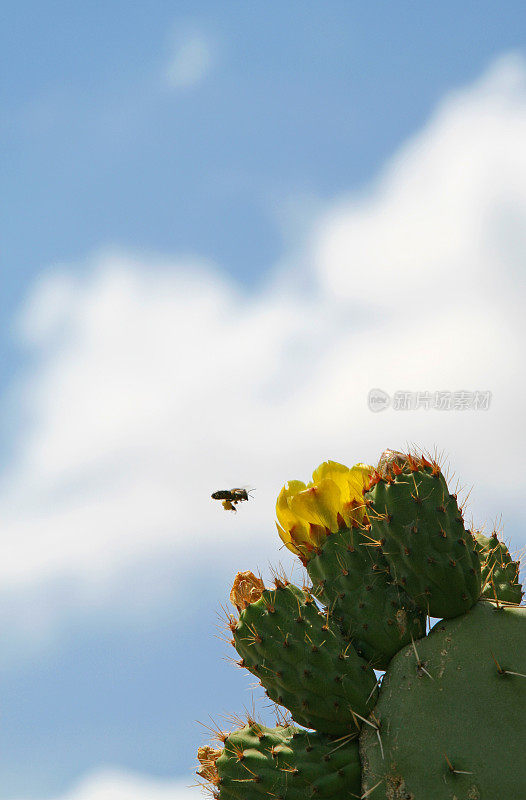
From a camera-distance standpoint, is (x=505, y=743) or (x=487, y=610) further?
(x=487, y=610)

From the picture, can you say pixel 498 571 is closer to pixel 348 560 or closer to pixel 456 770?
pixel 348 560

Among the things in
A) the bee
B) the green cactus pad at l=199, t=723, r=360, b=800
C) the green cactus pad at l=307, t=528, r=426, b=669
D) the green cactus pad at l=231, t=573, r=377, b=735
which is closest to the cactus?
the green cactus pad at l=307, t=528, r=426, b=669

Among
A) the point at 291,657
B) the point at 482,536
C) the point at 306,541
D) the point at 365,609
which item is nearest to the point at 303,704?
the point at 291,657

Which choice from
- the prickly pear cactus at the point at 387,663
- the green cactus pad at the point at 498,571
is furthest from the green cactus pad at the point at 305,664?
the green cactus pad at the point at 498,571

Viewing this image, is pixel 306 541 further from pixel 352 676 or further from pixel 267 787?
pixel 267 787

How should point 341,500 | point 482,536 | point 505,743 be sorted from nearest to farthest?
point 505,743, point 341,500, point 482,536

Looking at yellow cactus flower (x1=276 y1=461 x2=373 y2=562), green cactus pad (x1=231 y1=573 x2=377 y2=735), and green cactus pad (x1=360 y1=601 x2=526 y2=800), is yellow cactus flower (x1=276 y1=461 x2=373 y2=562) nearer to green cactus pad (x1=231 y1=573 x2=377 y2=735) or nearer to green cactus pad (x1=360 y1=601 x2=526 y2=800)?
green cactus pad (x1=231 y1=573 x2=377 y2=735)
